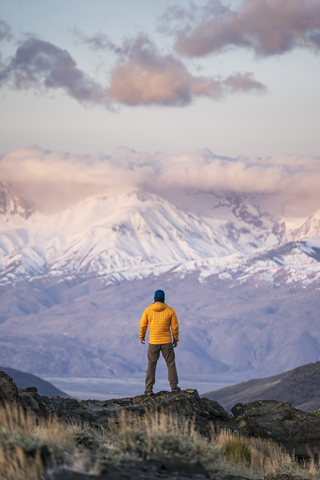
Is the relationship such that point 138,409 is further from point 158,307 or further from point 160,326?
point 158,307

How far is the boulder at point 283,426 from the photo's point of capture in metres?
15.6

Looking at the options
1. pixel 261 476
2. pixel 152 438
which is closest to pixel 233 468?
pixel 261 476

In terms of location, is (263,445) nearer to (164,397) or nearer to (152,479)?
(164,397)

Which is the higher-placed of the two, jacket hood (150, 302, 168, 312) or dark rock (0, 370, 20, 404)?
jacket hood (150, 302, 168, 312)

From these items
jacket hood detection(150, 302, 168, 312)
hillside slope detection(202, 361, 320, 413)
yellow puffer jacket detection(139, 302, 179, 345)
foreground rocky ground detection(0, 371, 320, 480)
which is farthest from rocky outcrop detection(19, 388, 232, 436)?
hillside slope detection(202, 361, 320, 413)

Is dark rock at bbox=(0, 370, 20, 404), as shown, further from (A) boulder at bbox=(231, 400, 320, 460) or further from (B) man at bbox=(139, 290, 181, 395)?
(A) boulder at bbox=(231, 400, 320, 460)

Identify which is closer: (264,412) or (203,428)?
(203,428)

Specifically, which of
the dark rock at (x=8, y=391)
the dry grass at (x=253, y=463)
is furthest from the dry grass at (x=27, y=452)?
the dry grass at (x=253, y=463)

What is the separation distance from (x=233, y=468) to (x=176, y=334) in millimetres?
6037

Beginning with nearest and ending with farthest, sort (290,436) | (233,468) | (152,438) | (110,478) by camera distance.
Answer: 1. (110,478)
2. (152,438)
3. (233,468)
4. (290,436)

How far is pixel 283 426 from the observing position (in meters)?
16.4

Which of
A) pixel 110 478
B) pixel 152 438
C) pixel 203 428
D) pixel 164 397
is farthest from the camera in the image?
pixel 164 397

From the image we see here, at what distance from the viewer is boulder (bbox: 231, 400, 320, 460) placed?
15.6m

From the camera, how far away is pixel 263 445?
1530 centimetres
